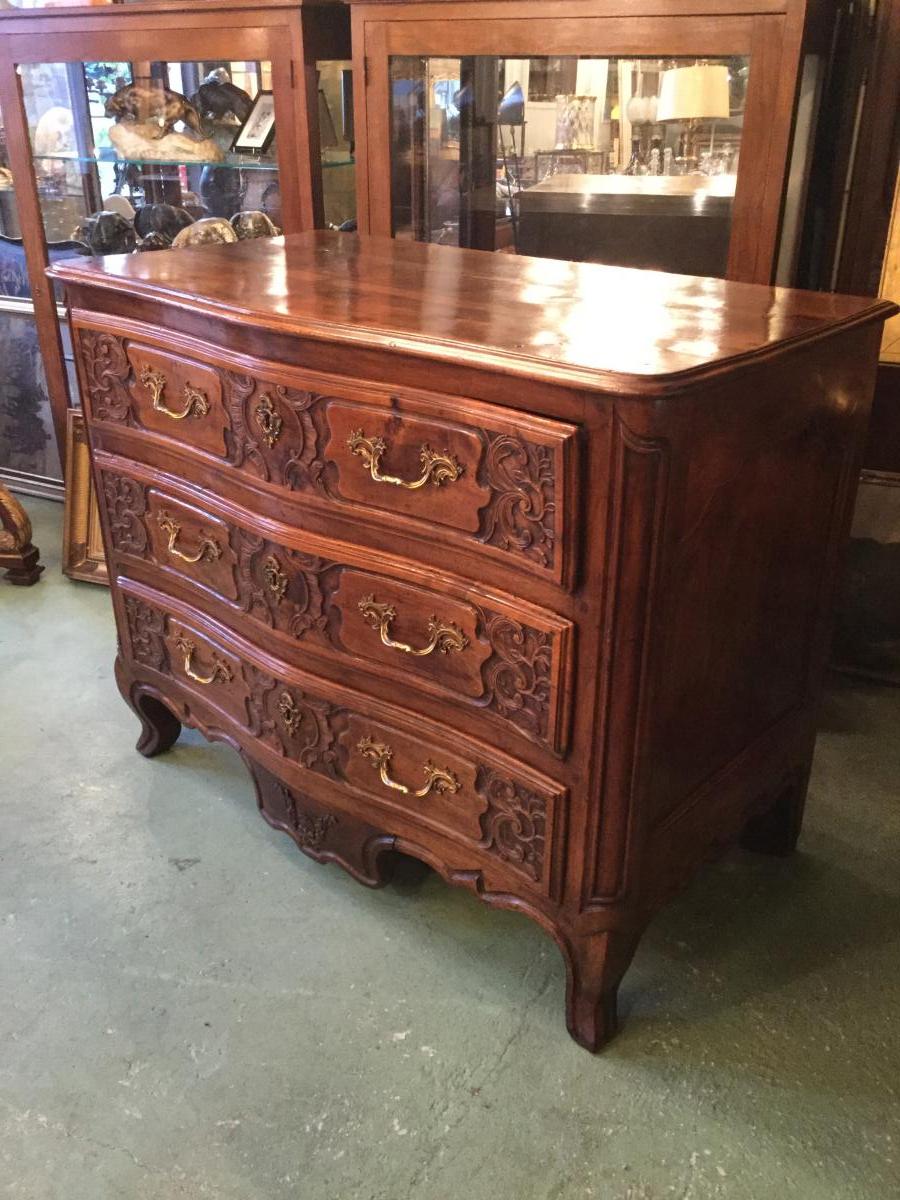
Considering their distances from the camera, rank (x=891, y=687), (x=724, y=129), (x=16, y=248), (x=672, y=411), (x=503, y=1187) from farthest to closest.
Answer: (x=16, y=248), (x=891, y=687), (x=724, y=129), (x=503, y=1187), (x=672, y=411)

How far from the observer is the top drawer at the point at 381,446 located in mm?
1176

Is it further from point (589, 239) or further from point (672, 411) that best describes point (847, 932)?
point (589, 239)

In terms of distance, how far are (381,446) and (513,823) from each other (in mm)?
533

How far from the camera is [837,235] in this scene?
2055 mm

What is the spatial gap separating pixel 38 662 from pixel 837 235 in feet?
6.53

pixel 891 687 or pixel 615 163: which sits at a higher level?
pixel 615 163

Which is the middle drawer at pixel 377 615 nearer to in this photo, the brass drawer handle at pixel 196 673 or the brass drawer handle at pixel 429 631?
the brass drawer handle at pixel 429 631

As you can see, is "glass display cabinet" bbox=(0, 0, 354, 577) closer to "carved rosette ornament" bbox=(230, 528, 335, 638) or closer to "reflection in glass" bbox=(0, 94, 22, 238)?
"reflection in glass" bbox=(0, 94, 22, 238)

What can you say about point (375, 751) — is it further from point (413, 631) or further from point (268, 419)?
point (268, 419)

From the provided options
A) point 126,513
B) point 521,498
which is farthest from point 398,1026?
point 126,513

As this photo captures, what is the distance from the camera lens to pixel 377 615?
56.3 inches

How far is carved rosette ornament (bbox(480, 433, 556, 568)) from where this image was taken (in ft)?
3.82

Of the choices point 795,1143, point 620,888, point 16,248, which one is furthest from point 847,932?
point 16,248

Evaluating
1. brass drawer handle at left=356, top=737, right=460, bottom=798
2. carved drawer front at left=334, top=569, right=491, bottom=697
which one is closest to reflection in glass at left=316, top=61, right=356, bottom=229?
carved drawer front at left=334, top=569, right=491, bottom=697
